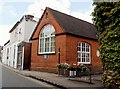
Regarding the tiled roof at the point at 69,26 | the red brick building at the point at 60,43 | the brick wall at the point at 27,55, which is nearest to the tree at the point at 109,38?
the red brick building at the point at 60,43

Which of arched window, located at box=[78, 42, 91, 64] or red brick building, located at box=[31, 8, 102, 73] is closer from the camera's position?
red brick building, located at box=[31, 8, 102, 73]

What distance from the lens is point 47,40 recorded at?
23.9 meters

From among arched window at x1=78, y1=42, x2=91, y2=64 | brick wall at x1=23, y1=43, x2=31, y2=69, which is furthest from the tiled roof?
brick wall at x1=23, y1=43, x2=31, y2=69

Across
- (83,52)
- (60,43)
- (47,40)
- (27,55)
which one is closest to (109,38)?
(60,43)

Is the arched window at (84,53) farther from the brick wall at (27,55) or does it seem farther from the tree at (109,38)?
the tree at (109,38)

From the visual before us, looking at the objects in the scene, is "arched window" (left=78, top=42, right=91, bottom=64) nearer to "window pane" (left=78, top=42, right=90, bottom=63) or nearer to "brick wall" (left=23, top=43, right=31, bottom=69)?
"window pane" (left=78, top=42, right=90, bottom=63)

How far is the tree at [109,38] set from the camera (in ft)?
34.6

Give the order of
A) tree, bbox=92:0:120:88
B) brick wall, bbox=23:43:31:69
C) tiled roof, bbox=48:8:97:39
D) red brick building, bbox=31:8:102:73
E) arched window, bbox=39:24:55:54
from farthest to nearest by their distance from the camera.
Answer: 1. brick wall, bbox=23:43:31:69
2. arched window, bbox=39:24:55:54
3. tiled roof, bbox=48:8:97:39
4. red brick building, bbox=31:8:102:73
5. tree, bbox=92:0:120:88

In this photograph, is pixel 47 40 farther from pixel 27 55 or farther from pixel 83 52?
pixel 27 55

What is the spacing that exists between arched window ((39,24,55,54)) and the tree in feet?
36.4

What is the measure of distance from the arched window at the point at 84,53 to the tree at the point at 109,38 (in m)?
10.00

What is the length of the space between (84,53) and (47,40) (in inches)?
185

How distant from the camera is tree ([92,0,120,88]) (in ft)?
34.6

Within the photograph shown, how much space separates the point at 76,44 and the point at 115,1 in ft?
36.4
